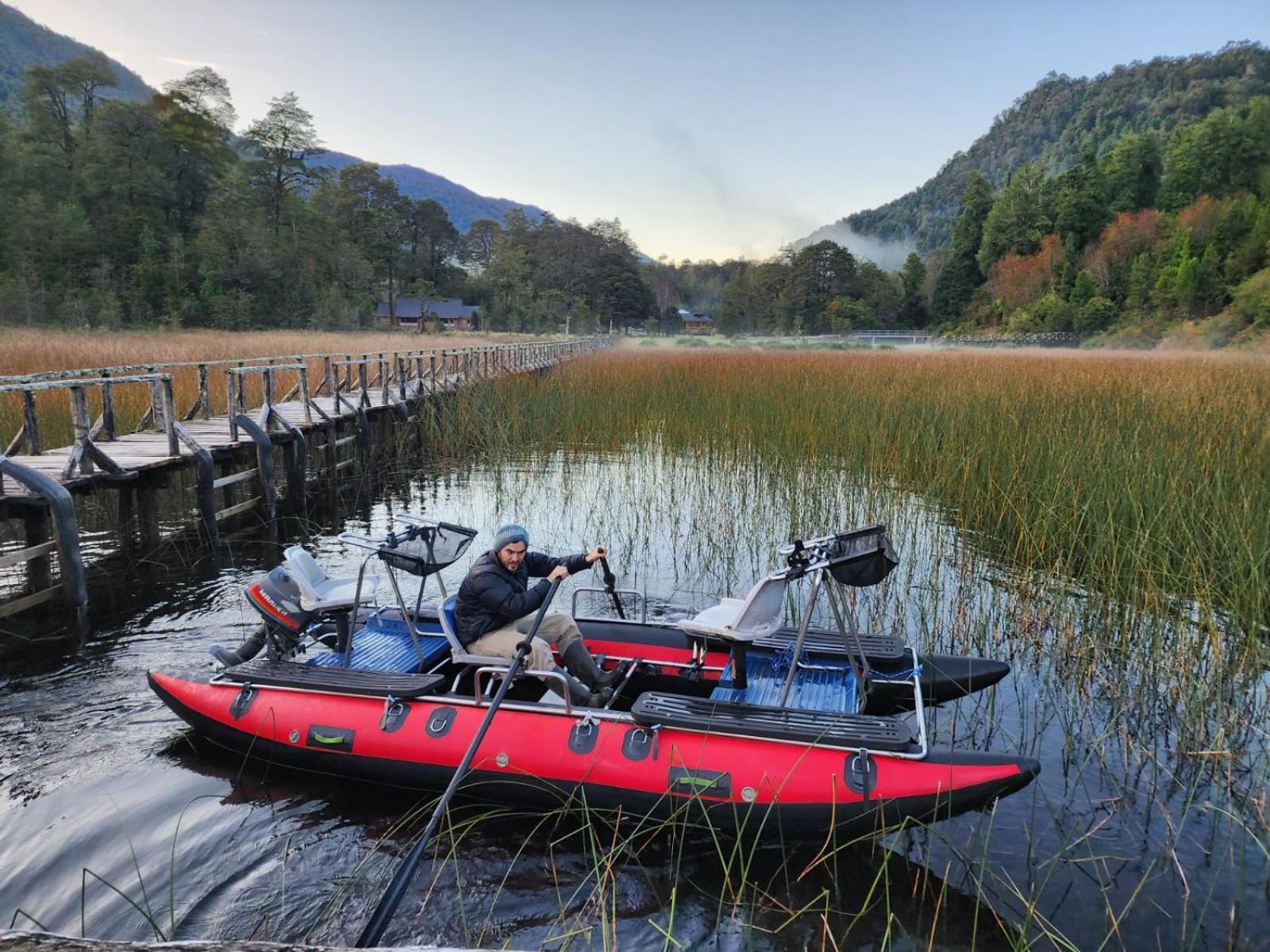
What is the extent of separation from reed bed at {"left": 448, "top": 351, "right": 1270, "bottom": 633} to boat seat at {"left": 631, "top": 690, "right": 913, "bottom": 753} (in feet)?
8.39

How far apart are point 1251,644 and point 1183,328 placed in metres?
42.8

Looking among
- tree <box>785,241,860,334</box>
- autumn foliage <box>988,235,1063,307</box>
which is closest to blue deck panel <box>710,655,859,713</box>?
autumn foliage <box>988,235,1063,307</box>

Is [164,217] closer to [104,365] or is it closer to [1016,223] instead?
[104,365]

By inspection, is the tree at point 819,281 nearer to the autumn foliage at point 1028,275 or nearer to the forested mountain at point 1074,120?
the autumn foliage at point 1028,275

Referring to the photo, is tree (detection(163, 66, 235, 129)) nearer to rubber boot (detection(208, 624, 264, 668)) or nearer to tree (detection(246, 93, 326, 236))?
tree (detection(246, 93, 326, 236))

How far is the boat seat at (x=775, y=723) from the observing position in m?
3.86

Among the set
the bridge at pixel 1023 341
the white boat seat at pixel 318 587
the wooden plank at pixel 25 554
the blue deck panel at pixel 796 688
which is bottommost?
the blue deck panel at pixel 796 688

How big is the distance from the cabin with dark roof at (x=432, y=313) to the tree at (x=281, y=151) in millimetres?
13407

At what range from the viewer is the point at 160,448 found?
929 cm

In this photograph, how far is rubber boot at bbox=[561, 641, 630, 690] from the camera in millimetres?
4824

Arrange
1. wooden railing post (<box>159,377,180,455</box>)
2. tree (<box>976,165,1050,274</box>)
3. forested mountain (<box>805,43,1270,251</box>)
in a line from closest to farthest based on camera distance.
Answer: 1. wooden railing post (<box>159,377,180,455</box>)
2. tree (<box>976,165,1050,274</box>)
3. forested mountain (<box>805,43,1270,251</box>)

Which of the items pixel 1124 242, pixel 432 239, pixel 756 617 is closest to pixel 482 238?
pixel 432 239

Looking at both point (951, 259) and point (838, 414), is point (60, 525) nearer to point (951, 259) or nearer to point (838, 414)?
point (838, 414)

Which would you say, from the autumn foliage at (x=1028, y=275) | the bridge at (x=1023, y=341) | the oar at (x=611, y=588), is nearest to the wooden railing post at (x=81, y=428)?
the oar at (x=611, y=588)
